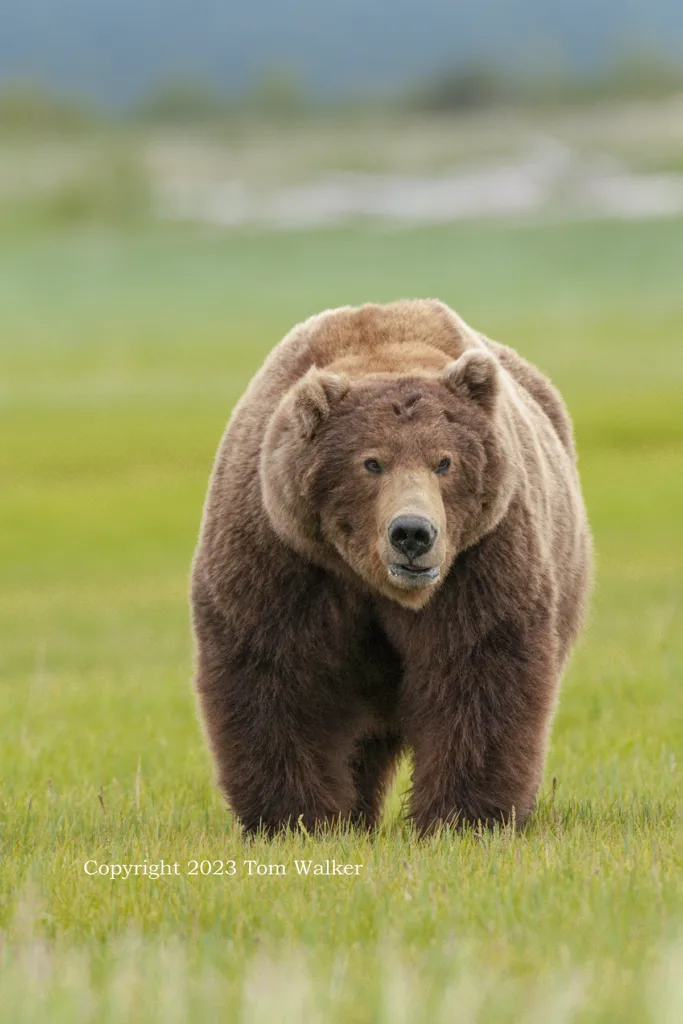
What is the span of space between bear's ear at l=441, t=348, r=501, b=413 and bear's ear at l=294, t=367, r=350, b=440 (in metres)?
0.34

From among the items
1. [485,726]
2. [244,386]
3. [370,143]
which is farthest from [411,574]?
[370,143]

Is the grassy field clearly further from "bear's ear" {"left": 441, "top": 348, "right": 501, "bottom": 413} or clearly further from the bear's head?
"bear's ear" {"left": 441, "top": 348, "right": 501, "bottom": 413}

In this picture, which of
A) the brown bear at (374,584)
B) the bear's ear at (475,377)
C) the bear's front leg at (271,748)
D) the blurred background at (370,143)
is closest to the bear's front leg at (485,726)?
the brown bear at (374,584)

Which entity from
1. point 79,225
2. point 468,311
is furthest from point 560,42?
point 468,311

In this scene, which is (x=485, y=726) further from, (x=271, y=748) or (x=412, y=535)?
(x=412, y=535)

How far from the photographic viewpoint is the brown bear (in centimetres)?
509

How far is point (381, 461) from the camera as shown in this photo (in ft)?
16.4

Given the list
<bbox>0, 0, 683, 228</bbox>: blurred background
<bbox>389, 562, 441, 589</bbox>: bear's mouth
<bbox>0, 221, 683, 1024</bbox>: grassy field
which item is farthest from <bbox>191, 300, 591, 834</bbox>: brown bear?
<bbox>0, 0, 683, 228</bbox>: blurred background

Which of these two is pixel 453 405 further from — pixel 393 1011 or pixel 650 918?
pixel 393 1011

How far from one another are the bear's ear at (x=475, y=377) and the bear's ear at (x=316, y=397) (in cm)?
34

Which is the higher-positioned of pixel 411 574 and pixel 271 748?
pixel 411 574

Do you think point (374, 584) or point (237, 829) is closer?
point (374, 584)

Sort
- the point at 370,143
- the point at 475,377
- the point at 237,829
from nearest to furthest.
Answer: the point at 475,377
the point at 237,829
the point at 370,143

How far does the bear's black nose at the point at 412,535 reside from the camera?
466 centimetres
